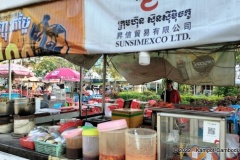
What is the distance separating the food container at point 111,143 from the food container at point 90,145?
0.47 ft

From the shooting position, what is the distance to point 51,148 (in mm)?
2582

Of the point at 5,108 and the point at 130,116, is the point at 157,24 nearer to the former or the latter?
the point at 130,116

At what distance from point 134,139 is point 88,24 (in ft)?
4.48

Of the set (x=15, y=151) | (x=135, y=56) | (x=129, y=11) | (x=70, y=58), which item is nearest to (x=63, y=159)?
(x=15, y=151)

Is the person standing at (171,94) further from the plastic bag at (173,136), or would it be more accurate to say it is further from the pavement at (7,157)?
the pavement at (7,157)

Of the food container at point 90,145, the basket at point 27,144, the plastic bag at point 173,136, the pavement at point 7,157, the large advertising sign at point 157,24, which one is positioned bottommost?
the pavement at point 7,157

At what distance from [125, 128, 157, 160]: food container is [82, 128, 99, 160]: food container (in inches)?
16.7

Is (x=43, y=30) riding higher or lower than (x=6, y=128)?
higher

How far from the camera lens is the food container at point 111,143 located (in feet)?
7.25

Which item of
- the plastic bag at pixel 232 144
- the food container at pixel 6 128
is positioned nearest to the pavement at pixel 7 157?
the food container at pixel 6 128

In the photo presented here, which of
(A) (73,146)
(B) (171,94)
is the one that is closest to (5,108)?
(A) (73,146)

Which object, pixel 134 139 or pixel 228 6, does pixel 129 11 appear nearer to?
pixel 228 6

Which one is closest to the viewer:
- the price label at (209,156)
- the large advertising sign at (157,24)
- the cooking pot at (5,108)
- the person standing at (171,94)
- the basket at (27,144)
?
the large advertising sign at (157,24)

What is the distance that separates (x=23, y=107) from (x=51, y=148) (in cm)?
136
